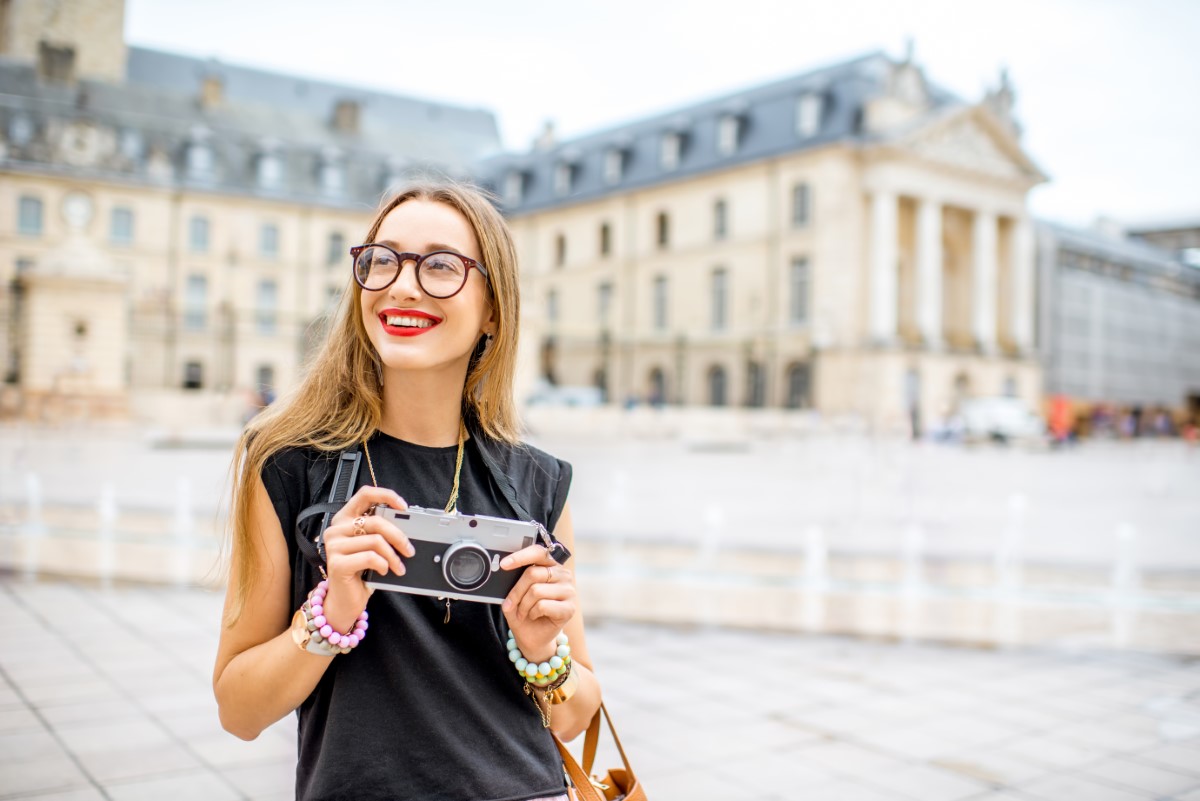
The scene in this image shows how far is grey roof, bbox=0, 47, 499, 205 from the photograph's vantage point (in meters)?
47.0

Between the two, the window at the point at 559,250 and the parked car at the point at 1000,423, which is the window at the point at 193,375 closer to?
the window at the point at 559,250

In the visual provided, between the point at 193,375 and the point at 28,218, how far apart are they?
393 inches

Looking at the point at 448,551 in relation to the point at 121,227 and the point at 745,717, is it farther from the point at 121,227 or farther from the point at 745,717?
the point at 121,227

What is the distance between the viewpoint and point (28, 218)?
45250mm

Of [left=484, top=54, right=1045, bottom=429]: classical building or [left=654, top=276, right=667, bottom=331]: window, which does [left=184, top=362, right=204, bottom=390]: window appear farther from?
[left=654, top=276, right=667, bottom=331]: window

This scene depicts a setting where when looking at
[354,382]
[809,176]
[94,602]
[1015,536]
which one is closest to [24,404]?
[94,602]

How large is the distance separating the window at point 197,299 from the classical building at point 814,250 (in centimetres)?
1584

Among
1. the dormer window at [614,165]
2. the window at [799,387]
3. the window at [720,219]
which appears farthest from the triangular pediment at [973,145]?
the dormer window at [614,165]

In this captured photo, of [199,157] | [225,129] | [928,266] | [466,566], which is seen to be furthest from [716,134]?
[466,566]

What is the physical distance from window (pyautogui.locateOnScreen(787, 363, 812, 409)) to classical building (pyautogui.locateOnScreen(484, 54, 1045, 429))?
0.08 m

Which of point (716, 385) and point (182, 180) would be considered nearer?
point (716, 385)

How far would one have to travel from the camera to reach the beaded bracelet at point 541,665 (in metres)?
1.75

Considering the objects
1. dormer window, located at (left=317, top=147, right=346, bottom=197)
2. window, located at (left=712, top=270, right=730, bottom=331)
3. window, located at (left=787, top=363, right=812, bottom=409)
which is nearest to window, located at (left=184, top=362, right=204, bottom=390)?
dormer window, located at (left=317, top=147, right=346, bottom=197)

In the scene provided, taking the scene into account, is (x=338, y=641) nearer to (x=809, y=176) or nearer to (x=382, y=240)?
(x=382, y=240)
